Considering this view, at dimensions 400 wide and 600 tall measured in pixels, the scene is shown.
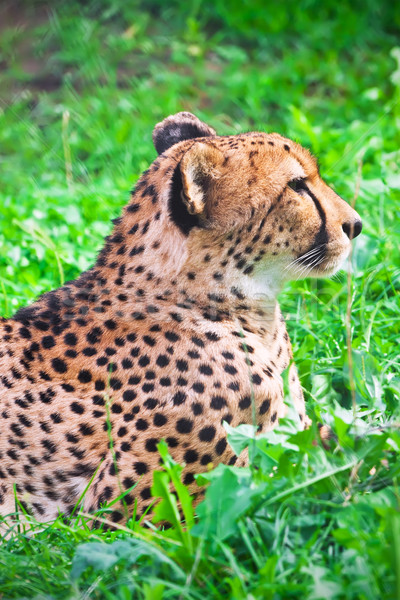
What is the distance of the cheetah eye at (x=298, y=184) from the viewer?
2.64 metres

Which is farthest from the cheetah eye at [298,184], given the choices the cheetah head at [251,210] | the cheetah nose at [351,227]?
the cheetah nose at [351,227]

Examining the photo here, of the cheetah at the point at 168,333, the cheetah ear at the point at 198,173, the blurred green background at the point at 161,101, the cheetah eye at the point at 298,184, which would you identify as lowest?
the cheetah at the point at 168,333

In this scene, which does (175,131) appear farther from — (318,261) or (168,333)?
(168,333)

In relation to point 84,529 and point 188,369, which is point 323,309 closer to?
point 188,369

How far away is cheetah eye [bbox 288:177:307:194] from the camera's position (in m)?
2.64

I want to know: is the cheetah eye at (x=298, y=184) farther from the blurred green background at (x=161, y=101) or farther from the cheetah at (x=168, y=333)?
the blurred green background at (x=161, y=101)

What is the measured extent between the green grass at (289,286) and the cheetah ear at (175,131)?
0.94 metres

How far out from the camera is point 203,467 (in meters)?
2.39

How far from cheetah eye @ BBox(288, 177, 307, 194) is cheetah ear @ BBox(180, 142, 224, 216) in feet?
0.94

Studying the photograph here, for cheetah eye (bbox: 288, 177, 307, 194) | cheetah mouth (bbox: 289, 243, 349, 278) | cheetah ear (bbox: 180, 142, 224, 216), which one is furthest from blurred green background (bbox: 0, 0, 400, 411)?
cheetah ear (bbox: 180, 142, 224, 216)

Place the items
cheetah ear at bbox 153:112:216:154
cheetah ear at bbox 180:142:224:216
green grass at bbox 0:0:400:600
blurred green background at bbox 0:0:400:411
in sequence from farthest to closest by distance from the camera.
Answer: blurred green background at bbox 0:0:400:411
cheetah ear at bbox 153:112:216:154
cheetah ear at bbox 180:142:224:216
green grass at bbox 0:0:400:600

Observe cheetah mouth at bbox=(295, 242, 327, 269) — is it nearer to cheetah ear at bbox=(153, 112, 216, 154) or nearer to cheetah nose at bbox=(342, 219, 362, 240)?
cheetah nose at bbox=(342, 219, 362, 240)

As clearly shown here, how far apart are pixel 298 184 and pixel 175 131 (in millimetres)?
568

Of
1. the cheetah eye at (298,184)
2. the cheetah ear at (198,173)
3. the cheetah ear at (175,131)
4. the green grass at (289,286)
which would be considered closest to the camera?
the green grass at (289,286)
